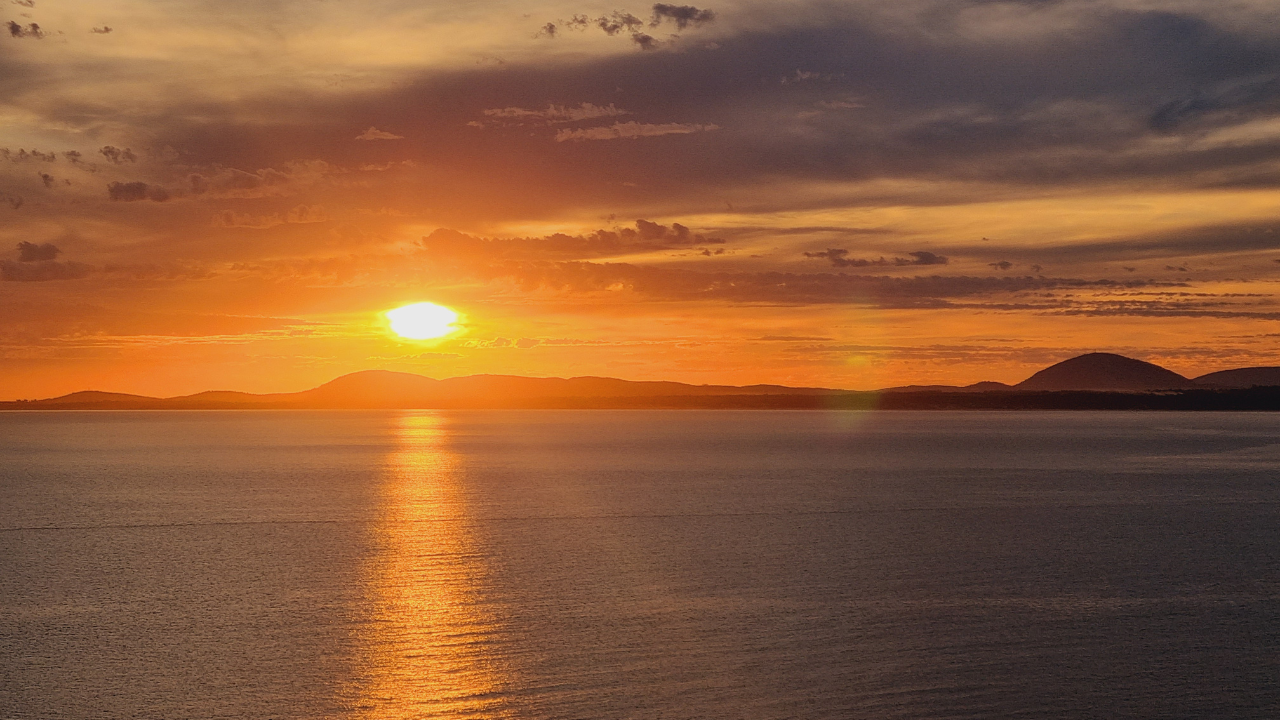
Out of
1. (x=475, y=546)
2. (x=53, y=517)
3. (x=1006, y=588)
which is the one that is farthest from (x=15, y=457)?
(x=1006, y=588)

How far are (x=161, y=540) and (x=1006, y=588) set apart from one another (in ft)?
94.3

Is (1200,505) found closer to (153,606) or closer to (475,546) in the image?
(475,546)

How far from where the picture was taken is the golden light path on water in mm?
17641

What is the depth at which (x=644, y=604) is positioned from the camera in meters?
25.7

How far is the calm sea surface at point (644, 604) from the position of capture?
59.7ft

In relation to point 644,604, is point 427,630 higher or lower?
higher

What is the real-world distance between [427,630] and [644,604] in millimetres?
5309

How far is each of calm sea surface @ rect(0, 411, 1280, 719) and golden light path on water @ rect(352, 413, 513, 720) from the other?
0.34 feet

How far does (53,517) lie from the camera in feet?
160

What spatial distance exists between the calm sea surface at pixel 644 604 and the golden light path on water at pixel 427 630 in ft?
0.34

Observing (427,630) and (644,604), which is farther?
(644,604)

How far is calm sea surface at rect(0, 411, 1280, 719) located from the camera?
59.7 ft

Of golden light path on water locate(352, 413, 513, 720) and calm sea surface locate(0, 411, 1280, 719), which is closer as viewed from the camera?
golden light path on water locate(352, 413, 513, 720)

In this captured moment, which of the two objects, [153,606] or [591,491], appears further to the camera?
[591,491]
